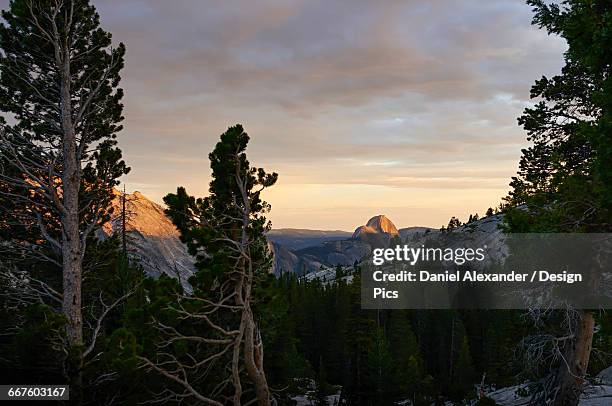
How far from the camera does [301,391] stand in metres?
46.0

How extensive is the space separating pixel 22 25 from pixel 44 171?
382 cm

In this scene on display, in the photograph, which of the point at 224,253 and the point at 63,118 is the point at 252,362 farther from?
the point at 63,118

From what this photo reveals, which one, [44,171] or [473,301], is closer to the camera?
[44,171]

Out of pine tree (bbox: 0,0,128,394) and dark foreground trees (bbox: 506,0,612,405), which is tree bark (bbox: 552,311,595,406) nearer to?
dark foreground trees (bbox: 506,0,612,405)

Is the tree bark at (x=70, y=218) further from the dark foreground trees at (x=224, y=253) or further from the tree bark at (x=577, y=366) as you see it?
the tree bark at (x=577, y=366)

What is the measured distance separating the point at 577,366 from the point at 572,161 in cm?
603

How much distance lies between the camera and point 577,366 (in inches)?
561

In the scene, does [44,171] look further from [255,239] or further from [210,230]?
[255,239]

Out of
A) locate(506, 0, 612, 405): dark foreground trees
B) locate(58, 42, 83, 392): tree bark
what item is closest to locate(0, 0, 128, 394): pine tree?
locate(58, 42, 83, 392): tree bark

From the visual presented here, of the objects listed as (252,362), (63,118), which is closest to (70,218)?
(63,118)

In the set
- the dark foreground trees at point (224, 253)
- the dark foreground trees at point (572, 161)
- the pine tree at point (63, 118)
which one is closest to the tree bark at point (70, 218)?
the pine tree at point (63, 118)

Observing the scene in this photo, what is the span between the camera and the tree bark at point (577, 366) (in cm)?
1412

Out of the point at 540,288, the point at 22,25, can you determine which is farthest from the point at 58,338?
the point at 540,288

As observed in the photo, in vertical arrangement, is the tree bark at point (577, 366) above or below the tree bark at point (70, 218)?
below
